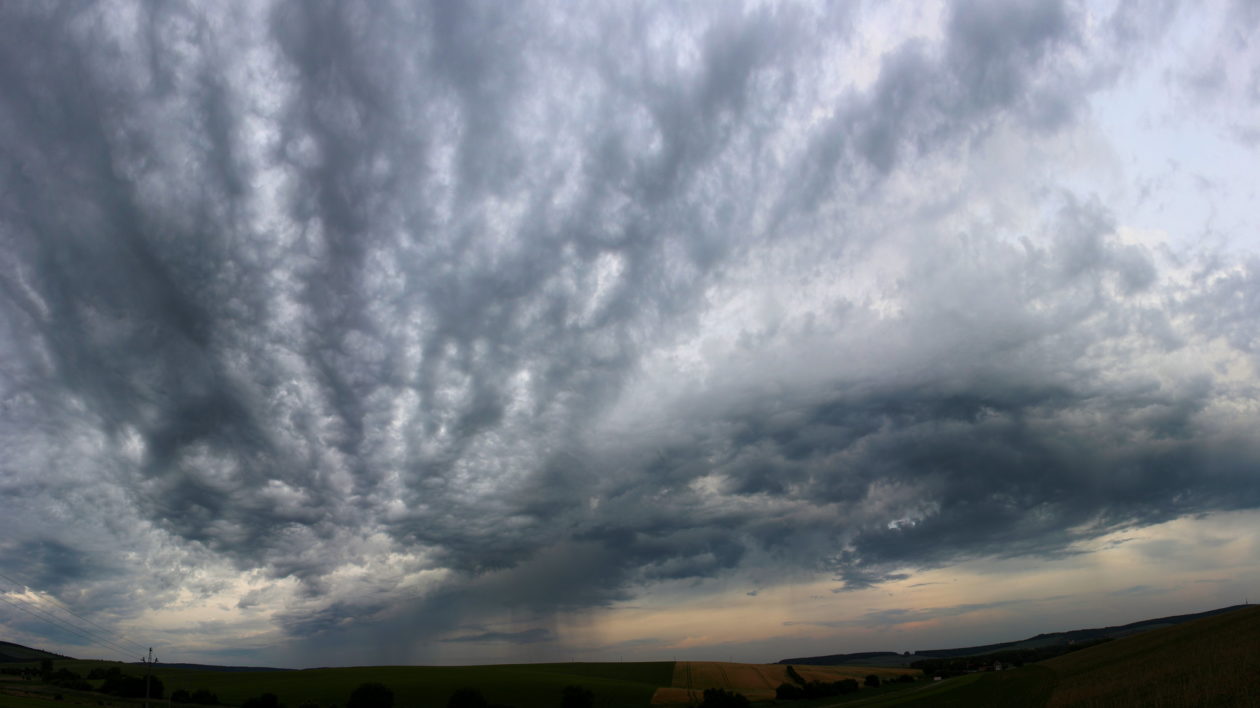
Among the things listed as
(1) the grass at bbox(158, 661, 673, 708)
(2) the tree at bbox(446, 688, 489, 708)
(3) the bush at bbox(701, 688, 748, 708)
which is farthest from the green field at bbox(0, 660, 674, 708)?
(3) the bush at bbox(701, 688, 748, 708)

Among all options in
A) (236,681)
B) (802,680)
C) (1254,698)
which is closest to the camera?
(1254,698)

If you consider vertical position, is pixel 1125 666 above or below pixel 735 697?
above

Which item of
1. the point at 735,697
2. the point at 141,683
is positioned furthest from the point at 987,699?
the point at 141,683

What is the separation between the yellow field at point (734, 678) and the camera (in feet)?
445

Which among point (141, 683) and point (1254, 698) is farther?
point (141, 683)

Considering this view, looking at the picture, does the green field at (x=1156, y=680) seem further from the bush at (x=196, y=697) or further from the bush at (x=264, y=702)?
the bush at (x=196, y=697)

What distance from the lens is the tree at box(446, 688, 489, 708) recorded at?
117875 millimetres

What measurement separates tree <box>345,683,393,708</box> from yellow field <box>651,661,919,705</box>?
54045 millimetres

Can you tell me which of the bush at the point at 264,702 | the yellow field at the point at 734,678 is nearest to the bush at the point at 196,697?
the bush at the point at 264,702

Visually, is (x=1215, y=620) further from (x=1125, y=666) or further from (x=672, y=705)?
(x=672, y=705)

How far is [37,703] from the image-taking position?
303 ft

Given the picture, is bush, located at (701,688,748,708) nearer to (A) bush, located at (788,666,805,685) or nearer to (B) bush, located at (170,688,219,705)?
(A) bush, located at (788,666,805,685)

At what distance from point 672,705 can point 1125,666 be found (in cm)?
7713

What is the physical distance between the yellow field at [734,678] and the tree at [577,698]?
13.6 m
